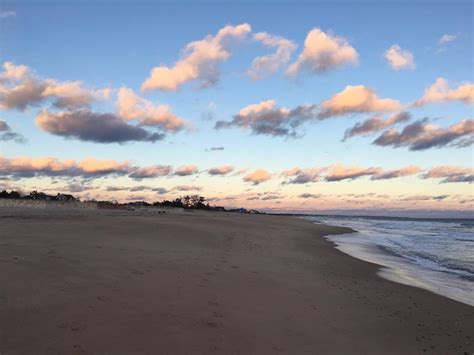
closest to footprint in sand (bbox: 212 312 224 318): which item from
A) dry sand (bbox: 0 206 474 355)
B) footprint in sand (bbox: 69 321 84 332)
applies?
dry sand (bbox: 0 206 474 355)

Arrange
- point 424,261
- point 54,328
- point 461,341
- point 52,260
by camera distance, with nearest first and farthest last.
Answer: point 54,328
point 461,341
point 52,260
point 424,261

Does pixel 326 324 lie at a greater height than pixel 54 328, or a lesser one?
lesser

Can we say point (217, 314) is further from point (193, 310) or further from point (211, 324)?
point (211, 324)

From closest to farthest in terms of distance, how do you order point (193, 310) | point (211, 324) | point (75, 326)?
point (75, 326)
point (211, 324)
point (193, 310)

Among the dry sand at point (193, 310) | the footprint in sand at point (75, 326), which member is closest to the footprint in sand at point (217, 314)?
the dry sand at point (193, 310)

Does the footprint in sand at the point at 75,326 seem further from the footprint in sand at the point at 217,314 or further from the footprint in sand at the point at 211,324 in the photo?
the footprint in sand at the point at 217,314

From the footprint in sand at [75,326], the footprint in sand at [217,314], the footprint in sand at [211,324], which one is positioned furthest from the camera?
the footprint in sand at [217,314]

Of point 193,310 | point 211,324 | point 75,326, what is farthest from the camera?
point 193,310

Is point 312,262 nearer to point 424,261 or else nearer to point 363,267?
point 363,267

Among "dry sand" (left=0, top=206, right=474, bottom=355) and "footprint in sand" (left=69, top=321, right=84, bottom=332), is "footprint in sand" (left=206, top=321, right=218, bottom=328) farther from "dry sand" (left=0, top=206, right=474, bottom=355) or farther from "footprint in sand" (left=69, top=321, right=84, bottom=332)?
"footprint in sand" (left=69, top=321, right=84, bottom=332)

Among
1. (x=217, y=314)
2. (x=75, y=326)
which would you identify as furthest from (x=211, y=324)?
(x=75, y=326)

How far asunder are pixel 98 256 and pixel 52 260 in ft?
5.19

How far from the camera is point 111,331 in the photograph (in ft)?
18.0

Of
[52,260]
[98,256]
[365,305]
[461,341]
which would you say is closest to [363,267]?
[365,305]
